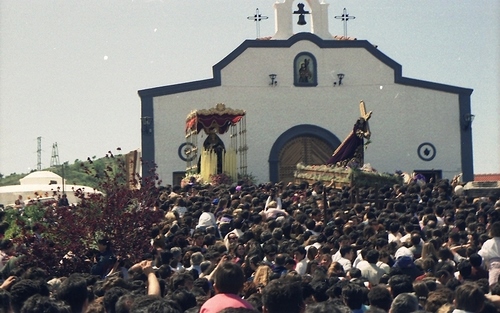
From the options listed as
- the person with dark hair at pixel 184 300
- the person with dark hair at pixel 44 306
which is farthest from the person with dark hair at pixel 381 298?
→ the person with dark hair at pixel 44 306

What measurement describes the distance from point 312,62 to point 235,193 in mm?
15970

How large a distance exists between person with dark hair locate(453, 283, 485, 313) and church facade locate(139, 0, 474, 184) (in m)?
28.7

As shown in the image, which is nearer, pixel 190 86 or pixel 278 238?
pixel 278 238

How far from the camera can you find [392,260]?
12.1 metres

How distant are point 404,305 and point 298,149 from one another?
2961 centimetres

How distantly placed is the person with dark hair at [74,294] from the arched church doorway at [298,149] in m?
28.7

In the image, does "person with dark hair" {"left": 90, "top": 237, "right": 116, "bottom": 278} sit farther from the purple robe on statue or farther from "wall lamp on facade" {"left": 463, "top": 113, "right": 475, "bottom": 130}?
"wall lamp on facade" {"left": 463, "top": 113, "right": 475, "bottom": 130}

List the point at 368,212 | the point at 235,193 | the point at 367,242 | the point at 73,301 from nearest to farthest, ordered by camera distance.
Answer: the point at 73,301, the point at 367,242, the point at 368,212, the point at 235,193

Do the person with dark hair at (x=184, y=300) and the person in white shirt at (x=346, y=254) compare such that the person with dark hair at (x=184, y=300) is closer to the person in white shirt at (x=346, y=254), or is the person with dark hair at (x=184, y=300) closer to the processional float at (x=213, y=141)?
the person in white shirt at (x=346, y=254)

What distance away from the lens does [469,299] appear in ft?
24.9

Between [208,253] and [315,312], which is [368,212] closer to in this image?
[208,253]

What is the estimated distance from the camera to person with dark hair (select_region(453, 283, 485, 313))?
24.8 feet

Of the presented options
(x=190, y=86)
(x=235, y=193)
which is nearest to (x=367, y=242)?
(x=235, y=193)

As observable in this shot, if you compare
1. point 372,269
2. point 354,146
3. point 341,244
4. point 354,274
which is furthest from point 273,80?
point 354,274
